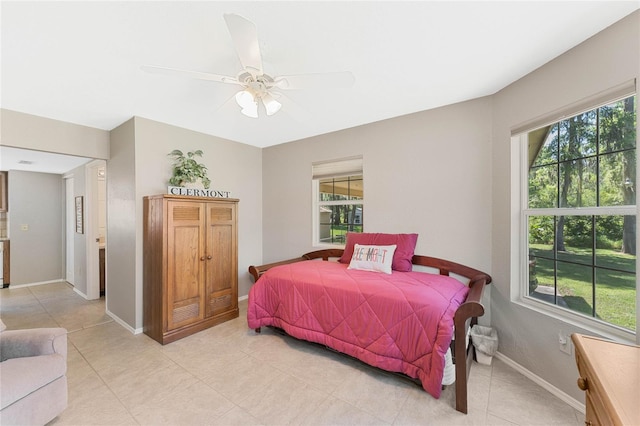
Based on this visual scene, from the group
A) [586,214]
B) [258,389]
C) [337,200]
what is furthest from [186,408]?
[586,214]

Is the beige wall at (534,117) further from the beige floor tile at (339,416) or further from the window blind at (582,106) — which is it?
the beige floor tile at (339,416)

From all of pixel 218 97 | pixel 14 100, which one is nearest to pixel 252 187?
pixel 218 97

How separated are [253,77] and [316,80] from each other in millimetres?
406

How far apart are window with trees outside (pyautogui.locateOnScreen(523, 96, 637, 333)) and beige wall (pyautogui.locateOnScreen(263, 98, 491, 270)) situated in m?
0.40

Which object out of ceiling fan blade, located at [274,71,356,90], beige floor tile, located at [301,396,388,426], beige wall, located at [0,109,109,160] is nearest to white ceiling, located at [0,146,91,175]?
beige wall, located at [0,109,109,160]

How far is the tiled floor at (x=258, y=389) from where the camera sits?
5.43 ft

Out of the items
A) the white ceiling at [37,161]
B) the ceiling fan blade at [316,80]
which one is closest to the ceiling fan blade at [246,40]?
the ceiling fan blade at [316,80]

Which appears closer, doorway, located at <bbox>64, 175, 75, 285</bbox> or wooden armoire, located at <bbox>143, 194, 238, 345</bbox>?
wooden armoire, located at <bbox>143, 194, 238, 345</bbox>

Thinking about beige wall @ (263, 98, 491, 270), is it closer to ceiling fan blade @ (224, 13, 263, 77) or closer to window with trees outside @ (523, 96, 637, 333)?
window with trees outside @ (523, 96, 637, 333)

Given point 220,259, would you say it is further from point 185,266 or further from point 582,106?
point 582,106

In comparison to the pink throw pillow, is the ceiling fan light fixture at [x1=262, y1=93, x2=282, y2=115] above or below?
above

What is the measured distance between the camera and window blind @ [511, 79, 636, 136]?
1.50m

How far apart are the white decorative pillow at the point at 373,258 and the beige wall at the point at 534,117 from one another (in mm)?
949

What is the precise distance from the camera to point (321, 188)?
3.86 m
